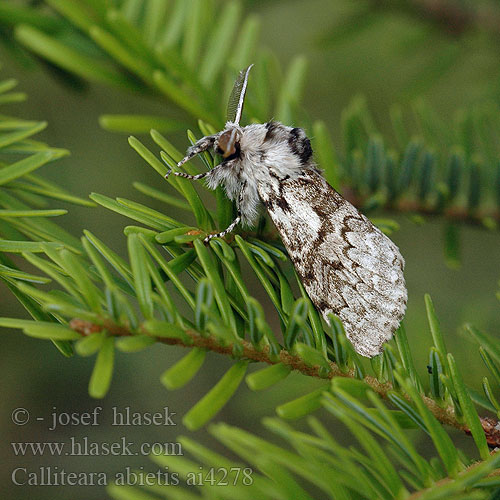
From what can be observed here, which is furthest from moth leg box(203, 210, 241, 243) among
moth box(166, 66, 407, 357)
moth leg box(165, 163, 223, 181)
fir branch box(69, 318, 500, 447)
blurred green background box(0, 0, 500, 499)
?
blurred green background box(0, 0, 500, 499)

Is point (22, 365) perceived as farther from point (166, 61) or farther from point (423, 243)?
point (423, 243)

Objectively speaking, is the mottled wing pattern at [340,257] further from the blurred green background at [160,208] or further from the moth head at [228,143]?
the blurred green background at [160,208]

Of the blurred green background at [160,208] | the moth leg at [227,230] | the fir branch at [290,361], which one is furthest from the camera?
the blurred green background at [160,208]

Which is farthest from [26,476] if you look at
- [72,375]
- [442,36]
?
[442,36]

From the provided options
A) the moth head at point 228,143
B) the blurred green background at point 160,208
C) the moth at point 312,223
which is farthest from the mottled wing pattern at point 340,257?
the blurred green background at point 160,208

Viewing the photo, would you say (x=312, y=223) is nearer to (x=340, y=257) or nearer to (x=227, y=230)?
(x=340, y=257)

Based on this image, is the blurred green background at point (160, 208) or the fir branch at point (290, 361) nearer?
the fir branch at point (290, 361)
